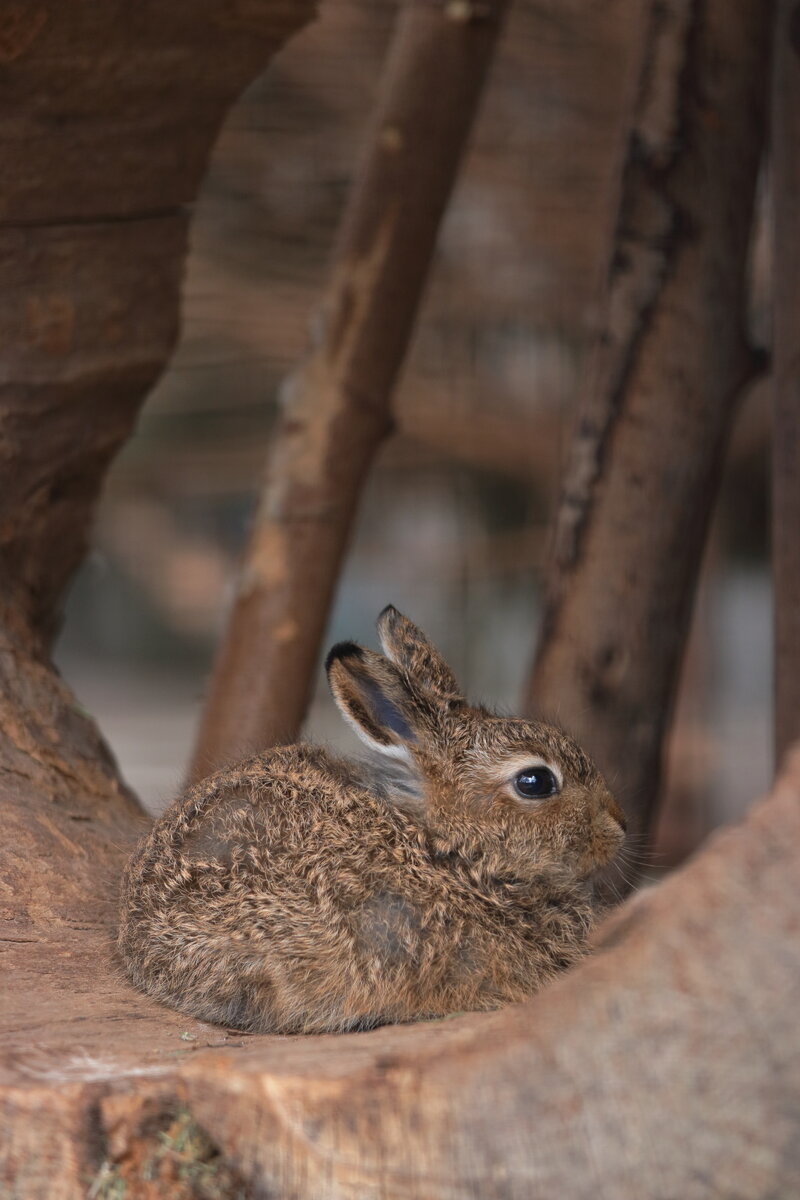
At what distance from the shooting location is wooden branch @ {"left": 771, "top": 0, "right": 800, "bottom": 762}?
4406mm

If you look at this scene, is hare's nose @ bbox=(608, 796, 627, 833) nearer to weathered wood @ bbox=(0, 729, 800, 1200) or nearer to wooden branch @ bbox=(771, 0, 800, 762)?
wooden branch @ bbox=(771, 0, 800, 762)

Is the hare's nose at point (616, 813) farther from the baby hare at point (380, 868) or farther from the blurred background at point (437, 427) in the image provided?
the blurred background at point (437, 427)

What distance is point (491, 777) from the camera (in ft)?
10.5

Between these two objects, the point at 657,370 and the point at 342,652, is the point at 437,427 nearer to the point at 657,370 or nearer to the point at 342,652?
the point at 657,370

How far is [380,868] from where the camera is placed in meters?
2.88

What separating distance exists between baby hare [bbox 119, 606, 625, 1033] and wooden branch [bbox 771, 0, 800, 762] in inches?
51.5

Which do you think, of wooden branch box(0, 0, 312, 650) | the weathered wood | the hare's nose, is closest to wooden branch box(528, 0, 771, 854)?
the hare's nose

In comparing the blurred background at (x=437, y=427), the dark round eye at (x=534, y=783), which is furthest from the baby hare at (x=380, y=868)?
the blurred background at (x=437, y=427)

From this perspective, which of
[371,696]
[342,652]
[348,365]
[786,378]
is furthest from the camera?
[348,365]

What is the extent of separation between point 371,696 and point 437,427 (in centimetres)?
662

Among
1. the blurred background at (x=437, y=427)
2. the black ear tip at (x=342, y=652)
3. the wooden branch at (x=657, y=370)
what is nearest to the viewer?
the black ear tip at (x=342, y=652)

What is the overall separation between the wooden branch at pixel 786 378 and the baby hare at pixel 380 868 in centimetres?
131

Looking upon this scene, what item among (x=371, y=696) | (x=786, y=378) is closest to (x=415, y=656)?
(x=371, y=696)

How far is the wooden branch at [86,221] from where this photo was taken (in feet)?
11.8
